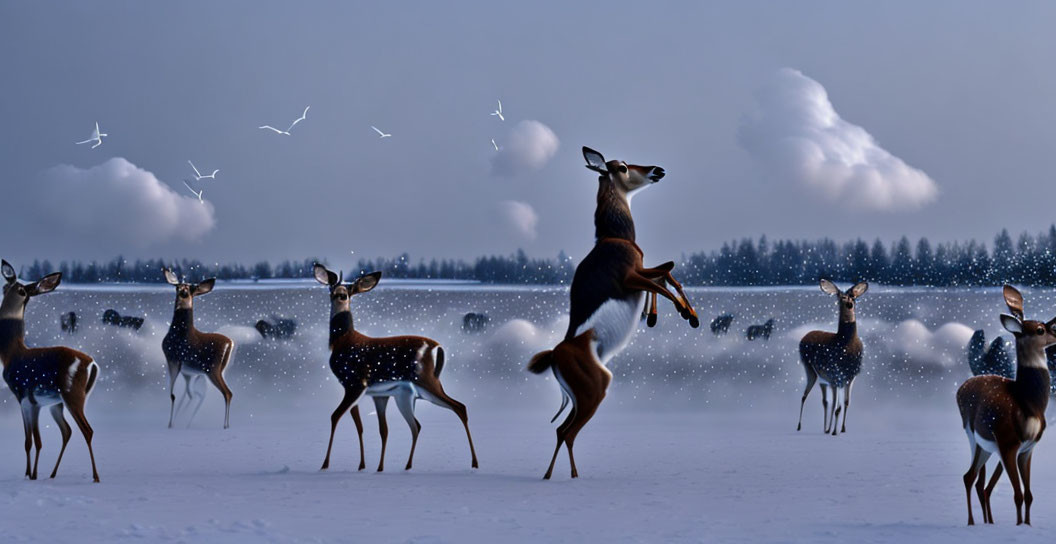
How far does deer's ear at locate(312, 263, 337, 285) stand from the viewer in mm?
10586

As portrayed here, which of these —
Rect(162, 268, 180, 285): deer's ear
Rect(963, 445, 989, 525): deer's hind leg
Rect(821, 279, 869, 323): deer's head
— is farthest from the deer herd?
Rect(821, 279, 869, 323): deer's head

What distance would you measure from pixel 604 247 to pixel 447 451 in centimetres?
311

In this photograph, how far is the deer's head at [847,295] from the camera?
13555mm

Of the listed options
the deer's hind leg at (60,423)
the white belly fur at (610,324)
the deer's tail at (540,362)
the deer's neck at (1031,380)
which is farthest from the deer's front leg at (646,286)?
the deer's hind leg at (60,423)

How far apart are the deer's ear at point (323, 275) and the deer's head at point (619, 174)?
2834 mm

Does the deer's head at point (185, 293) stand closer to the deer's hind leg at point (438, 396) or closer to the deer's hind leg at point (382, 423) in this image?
the deer's hind leg at point (382, 423)

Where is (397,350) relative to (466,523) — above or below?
above

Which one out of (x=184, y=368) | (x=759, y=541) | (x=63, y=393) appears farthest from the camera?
(x=184, y=368)

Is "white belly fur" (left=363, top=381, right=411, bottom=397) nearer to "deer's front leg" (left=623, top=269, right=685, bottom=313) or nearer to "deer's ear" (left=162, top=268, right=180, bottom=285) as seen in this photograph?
"deer's front leg" (left=623, top=269, right=685, bottom=313)

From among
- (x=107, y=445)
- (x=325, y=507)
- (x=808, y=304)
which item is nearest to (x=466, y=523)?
(x=325, y=507)

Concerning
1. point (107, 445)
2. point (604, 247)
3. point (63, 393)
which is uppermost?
point (604, 247)

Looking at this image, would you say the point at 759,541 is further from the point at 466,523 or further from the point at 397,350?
the point at 397,350

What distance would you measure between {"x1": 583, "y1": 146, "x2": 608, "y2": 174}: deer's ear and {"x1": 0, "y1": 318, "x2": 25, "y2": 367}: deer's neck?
5.66 meters

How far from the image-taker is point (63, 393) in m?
9.50
